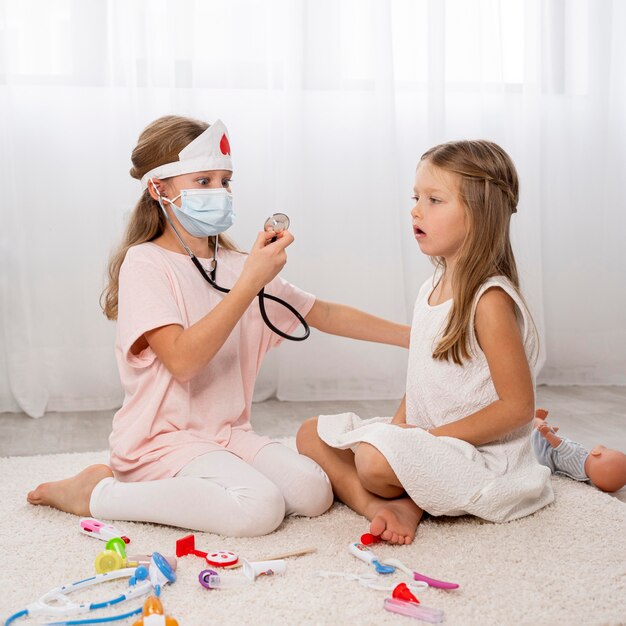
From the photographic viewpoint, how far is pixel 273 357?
2.79 m

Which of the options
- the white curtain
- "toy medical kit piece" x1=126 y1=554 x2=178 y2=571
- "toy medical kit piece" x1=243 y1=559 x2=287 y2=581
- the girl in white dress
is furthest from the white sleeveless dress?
the white curtain

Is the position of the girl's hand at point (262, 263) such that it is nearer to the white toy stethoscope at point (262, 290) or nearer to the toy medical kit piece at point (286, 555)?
the white toy stethoscope at point (262, 290)

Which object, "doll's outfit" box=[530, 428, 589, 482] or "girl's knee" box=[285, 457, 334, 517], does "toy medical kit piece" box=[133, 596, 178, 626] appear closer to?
"girl's knee" box=[285, 457, 334, 517]

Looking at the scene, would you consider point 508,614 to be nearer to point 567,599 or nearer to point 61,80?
point 567,599

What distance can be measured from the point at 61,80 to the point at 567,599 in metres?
2.11

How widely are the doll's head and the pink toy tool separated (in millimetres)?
772

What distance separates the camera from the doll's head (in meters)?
1.67

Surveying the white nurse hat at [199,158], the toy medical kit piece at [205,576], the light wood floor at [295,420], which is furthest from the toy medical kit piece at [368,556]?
the light wood floor at [295,420]

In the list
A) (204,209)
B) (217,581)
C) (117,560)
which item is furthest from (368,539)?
(204,209)

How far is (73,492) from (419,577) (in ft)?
2.28

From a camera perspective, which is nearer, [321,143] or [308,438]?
[308,438]

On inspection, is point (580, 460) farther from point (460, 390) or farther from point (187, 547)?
point (187, 547)

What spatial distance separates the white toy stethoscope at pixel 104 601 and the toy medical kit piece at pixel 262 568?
0.35 ft

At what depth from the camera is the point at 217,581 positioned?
120 centimetres
